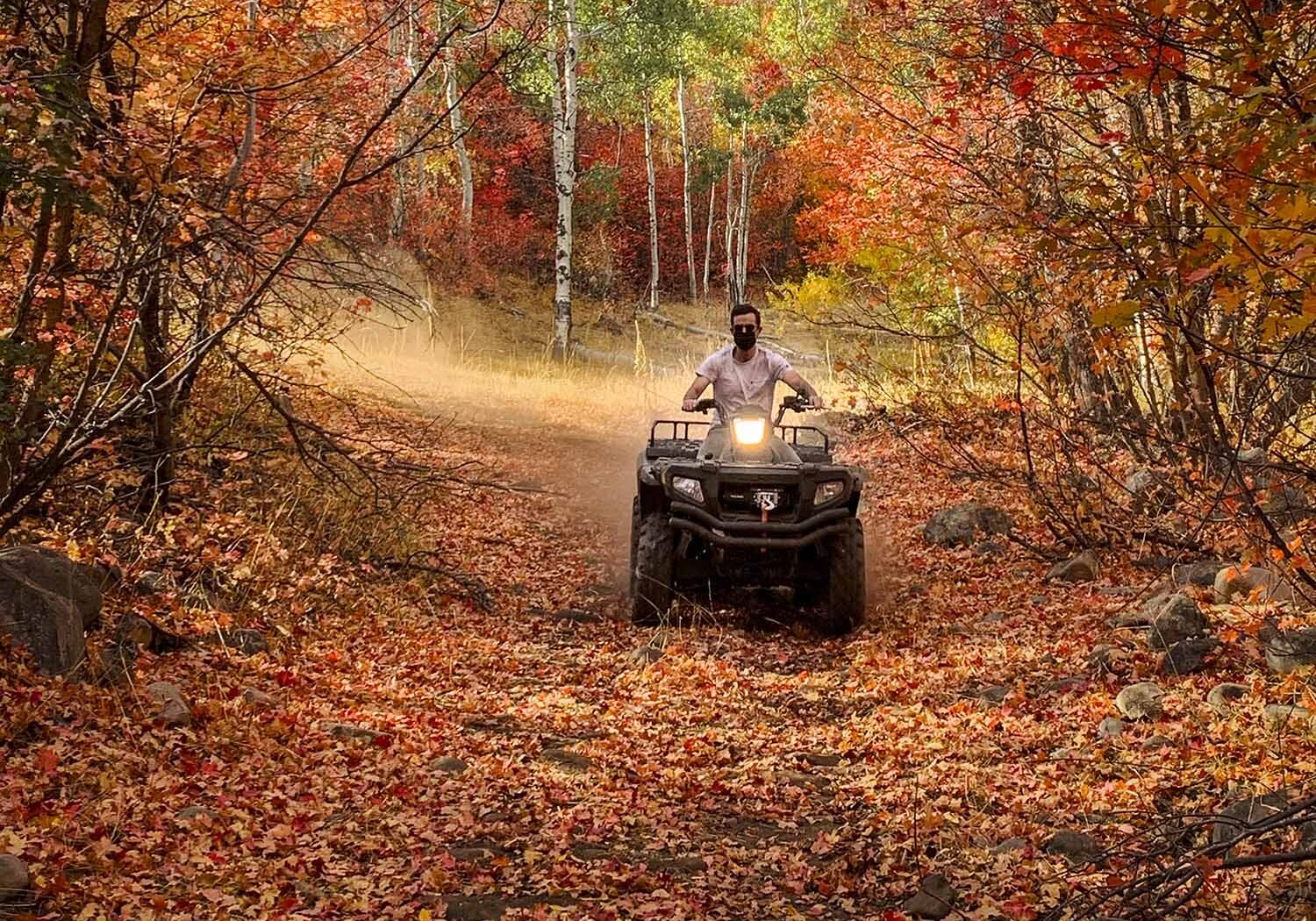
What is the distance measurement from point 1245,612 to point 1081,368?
4913 millimetres

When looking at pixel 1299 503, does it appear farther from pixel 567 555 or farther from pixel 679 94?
pixel 679 94

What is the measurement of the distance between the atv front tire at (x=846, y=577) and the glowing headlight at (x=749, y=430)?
0.81m

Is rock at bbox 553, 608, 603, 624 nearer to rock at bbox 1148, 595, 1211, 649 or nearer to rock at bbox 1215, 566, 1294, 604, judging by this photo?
rock at bbox 1148, 595, 1211, 649

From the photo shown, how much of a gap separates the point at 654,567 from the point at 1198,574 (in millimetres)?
3427

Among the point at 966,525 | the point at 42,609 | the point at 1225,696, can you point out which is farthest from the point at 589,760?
the point at 966,525

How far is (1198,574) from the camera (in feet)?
25.7

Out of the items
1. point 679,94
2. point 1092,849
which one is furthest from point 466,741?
point 679,94

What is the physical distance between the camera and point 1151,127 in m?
8.70

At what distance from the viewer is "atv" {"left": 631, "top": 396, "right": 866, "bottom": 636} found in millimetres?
7984

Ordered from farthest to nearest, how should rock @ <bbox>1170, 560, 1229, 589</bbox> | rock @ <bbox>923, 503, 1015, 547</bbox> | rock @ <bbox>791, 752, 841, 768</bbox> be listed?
rock @ <bbox>923, 503, 1015, 547</bbox>, rock @ <bbox>1170, 560, 1229, 589</bbox>, rock @ <bbox>791, 752, 841, 768</bbox>

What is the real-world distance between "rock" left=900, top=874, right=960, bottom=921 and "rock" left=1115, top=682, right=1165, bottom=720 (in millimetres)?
1901

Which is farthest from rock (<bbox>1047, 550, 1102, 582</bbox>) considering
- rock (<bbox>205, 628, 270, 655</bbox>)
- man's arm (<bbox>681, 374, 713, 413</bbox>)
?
rock (<bbox>205, 628, 270, 655</bbox>)

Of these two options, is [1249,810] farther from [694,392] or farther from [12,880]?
[694,392]

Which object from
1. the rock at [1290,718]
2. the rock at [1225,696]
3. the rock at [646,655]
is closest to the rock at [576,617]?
the rock at [646,655]
